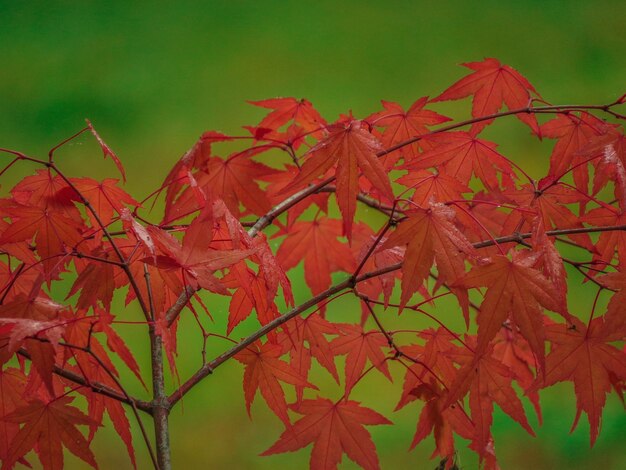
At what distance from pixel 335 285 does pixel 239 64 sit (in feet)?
5.45

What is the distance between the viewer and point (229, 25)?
245cm

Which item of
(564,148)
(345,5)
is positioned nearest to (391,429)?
(564,148)

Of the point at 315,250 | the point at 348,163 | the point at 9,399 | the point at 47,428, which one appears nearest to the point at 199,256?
the point at 348,163

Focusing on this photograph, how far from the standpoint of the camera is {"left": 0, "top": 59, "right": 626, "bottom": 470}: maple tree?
2.44 ft

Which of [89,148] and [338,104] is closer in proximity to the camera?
[89,148]

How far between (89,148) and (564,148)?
1.58m

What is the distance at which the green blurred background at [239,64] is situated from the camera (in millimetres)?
2246

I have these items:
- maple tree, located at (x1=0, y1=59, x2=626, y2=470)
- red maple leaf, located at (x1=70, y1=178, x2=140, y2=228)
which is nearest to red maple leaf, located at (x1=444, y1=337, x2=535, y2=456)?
maple tree, located at (x1=0, y1=59, x2=626, y2=470)

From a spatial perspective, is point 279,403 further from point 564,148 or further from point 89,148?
point 89,148

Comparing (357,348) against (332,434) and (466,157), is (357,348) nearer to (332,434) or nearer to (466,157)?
(332,434)

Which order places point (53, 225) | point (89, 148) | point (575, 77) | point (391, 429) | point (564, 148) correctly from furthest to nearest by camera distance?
point (575, 77) → point (89, 148) → point (391, 429) → point (564, 148) → point (53, 225)

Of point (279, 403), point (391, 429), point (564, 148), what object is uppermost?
point (564, 148)

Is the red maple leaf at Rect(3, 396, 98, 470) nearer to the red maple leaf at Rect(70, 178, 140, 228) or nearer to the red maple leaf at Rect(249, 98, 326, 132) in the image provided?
the red maple leaf at Rect(70, 178, 140, 228)

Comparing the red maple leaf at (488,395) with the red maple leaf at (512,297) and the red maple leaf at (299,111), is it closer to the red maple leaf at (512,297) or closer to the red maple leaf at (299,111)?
the red maple leaf at (512,297)
